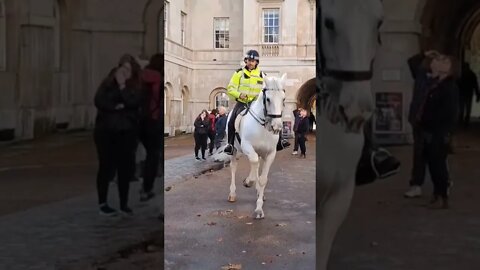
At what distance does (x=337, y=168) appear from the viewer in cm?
344

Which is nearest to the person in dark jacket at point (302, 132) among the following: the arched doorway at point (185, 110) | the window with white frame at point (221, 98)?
the arched doorway at point (185, 110)

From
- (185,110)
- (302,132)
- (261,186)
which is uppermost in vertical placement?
(185,110)

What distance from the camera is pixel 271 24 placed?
33062 millimetres

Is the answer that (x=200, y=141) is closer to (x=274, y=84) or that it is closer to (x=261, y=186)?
(x=261, y=186)

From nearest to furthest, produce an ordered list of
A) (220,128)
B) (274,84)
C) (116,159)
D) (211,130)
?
(116,159), (274,84), (220,128), (211,130)

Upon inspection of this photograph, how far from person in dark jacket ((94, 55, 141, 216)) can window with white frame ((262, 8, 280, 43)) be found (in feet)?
97.1

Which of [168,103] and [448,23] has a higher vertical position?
[168,103]

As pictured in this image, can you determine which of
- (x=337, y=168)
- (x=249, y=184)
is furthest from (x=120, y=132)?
(x=249, y=184)

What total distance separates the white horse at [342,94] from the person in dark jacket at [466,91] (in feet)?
1.59

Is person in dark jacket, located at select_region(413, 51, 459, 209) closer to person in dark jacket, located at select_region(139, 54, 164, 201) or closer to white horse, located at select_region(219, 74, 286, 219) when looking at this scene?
person in dark jacket, located at select_region(139, 54, 164, 201)

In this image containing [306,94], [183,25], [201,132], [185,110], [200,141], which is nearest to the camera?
[201,132]

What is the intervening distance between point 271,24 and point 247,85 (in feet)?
74.1

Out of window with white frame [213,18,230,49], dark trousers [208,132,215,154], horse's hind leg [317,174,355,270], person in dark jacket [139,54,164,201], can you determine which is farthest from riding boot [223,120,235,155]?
window with white frame [213,18,230,49]

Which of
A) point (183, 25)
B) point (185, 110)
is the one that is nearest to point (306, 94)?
point (185, 110)
